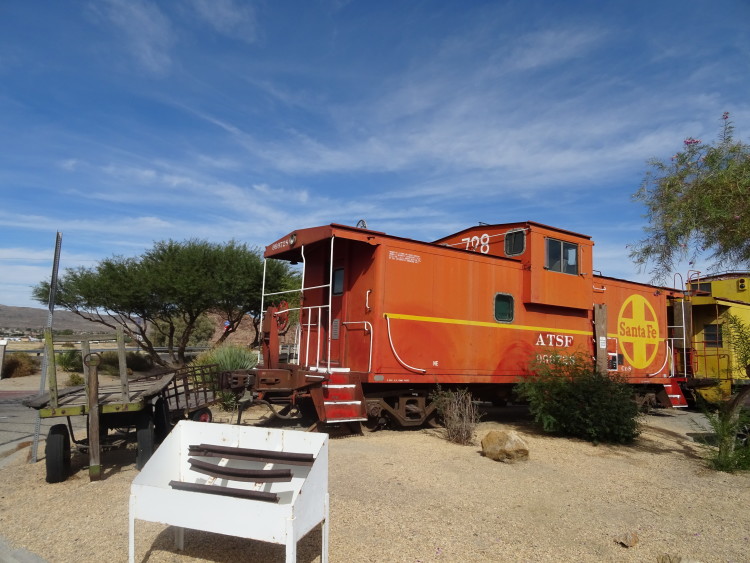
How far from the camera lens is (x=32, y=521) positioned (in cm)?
524

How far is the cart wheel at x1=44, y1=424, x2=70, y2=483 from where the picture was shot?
644 cm

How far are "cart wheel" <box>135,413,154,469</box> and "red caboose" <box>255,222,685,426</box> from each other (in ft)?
7.33

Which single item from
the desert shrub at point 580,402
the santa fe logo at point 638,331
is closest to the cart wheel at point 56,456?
the desert shrub at point 580,402

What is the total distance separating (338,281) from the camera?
10.3 meters

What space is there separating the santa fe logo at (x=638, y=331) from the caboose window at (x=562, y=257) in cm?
245

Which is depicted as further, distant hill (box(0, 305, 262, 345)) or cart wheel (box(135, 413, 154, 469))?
distant hill (box(0, 305, 262, 345))

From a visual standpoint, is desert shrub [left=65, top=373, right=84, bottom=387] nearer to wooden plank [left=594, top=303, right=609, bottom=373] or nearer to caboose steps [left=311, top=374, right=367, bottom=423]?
caboose steps [left=311, top=374, right=367, bottom=423]

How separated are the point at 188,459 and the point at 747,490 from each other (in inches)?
248

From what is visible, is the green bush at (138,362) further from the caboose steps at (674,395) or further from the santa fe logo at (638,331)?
the caboose steps at (674,395)

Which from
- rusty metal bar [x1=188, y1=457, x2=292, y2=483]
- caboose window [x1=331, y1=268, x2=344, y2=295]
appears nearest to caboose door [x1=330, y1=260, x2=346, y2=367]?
caboose window [x1=331, y1=268, x2=344, y2=295]

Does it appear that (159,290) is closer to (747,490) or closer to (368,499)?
(368,499)

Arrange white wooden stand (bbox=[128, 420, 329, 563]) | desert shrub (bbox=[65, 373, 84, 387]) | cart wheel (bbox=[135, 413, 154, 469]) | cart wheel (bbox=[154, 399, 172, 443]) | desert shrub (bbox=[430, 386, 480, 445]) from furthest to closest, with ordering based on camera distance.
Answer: desert shrub (bbox=[65, 373, 84, 387])
desert shrub (bbox=[430, 386, 480, 445])
cart wheel (bbox=[154, 399, 172, 443])
cart wheel (bbox=[135, 413, 154, 469])
white wooden stand (bbox=[128, 420, 329, 563])

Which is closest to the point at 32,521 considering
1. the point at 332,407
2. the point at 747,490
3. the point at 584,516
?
the point at 332,407

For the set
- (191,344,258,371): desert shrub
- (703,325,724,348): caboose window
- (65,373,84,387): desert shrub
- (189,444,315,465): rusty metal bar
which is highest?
(703,325,724,348): caboose window
